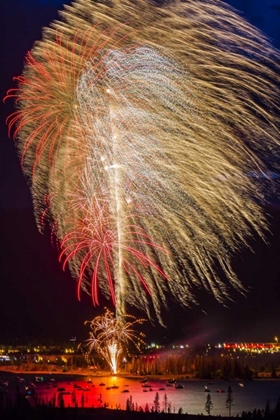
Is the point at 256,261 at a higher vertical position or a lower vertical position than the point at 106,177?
higher

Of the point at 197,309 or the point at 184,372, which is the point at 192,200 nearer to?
A: the point at 184,372

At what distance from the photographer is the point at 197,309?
277ft

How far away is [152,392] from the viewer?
28688 millimetres

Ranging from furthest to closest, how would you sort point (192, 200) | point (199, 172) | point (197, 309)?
point (197, 309) → point (192, 200) → point (199, 172)

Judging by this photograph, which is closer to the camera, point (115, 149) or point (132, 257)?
point (115, 149)

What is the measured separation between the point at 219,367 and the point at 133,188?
14.3m

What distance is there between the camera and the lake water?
24.1 m

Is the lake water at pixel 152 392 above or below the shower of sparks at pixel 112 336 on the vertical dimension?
below

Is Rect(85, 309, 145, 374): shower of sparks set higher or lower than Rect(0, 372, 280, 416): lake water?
higher

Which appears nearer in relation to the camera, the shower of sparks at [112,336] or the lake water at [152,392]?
the lake water at [152,392]

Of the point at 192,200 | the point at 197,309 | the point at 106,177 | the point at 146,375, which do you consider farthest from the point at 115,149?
the point at 197,309

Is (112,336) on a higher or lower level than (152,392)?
higher

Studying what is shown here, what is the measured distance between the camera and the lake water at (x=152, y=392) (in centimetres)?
2408

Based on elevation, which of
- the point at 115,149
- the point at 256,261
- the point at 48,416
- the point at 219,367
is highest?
the point at 256,261
